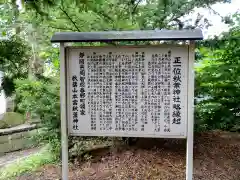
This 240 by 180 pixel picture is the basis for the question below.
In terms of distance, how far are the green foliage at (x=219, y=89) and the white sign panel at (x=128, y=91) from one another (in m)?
1.74

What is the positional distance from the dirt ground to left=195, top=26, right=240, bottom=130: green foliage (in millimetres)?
466

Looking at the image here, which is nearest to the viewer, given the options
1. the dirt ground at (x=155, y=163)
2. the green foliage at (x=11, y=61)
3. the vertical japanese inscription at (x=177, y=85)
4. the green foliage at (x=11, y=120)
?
the vertical japanese inscription at (x=177, y=85)

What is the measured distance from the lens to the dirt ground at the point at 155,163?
3.99m

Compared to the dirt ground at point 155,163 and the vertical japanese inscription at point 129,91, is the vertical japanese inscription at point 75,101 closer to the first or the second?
the vertical japanese inscription at point 129,91

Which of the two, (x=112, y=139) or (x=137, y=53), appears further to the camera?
(x=112, y=139)

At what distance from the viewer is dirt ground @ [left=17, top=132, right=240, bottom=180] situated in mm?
3986

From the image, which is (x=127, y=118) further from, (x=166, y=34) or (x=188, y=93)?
(x=166, y=34)

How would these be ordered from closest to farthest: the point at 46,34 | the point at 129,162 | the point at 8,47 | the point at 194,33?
the point at 194,33
the point at 8,47
the point at 129,162
the point at 46,34

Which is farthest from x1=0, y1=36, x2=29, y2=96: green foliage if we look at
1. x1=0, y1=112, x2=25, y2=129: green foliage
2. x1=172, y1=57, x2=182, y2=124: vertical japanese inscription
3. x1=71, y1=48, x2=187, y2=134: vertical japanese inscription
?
x1=0, y1=112, x2=25, y2=129: green foliage

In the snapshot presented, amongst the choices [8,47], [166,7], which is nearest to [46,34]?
[8,47]

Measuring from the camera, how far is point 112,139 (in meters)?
4.88

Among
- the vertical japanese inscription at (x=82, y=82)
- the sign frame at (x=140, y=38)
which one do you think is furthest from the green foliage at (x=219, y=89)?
the vertical japanese inscription at (x=82, y=82)

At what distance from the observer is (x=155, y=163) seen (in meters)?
4.25

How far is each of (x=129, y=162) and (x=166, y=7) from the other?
2533mm
